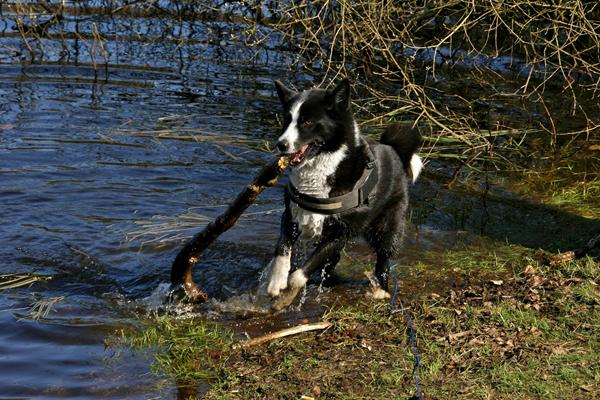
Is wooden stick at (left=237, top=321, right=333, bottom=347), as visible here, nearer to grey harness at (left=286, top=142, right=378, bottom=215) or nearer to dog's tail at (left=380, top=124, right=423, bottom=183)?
grey harness at (left=286, top=142, right=378, bottom=215)

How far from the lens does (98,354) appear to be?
4.91 metres

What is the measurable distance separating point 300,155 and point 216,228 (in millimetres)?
719

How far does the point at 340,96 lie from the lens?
5.44 m

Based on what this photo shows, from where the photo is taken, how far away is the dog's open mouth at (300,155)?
5.32 m

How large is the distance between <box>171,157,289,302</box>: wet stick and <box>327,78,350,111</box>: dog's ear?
0.51 meters

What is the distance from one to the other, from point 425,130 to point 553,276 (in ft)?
12.9

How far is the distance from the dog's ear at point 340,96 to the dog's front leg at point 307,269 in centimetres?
89

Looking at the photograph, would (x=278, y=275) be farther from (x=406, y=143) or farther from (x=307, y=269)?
(x=406, y=143)

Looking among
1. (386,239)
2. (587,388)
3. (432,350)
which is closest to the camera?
(587,388)

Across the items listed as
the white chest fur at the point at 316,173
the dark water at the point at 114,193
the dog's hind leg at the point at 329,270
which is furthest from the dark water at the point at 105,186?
the white chest fur at the point at 316,173

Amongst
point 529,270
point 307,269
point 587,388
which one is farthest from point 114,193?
point 587,388

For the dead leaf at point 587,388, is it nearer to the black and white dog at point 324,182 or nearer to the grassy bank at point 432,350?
the grassy bank at point 432,350

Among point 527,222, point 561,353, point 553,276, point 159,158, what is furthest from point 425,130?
point 561,353

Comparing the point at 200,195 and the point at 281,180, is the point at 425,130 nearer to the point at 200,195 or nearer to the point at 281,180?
the point at 281,180
